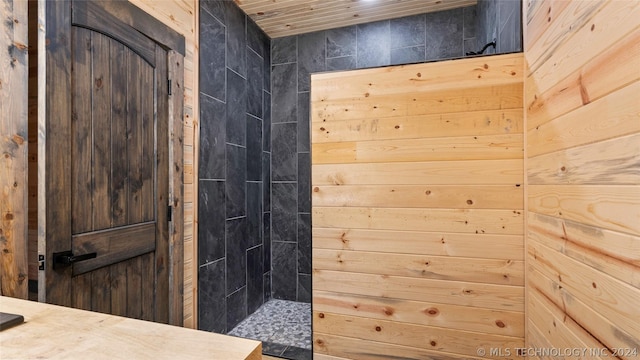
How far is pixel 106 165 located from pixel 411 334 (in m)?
1.94

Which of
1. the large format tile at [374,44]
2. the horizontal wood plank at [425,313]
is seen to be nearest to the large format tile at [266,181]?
the large format tile at [374,44]

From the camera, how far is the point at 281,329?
2.64 metres

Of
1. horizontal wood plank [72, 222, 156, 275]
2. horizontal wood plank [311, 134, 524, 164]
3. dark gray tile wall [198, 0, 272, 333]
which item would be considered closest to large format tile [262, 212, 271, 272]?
dark gray tile wall [198, 0, 272, 333]

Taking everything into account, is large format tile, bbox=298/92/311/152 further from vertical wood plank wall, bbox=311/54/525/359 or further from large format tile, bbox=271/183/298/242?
vertical wood plank wall, bbox=311/54/525/359

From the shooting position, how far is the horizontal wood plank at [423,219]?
1.58 metres

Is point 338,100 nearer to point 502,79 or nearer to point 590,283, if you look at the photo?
point 502,79

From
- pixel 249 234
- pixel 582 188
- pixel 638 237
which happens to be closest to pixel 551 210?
pixel 582 188

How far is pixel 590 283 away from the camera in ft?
3.13

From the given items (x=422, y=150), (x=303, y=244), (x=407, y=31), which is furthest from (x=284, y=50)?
(x=422, y=150)

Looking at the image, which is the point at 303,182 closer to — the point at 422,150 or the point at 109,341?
the point at 422,150

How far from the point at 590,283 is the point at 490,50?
1.90 m

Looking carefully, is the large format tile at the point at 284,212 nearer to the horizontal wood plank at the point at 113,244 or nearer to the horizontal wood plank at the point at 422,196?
the horizontal wood plank at the point at 422,196

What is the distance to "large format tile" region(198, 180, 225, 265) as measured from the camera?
227cm

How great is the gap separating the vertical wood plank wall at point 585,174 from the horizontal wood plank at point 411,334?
0.83ft
